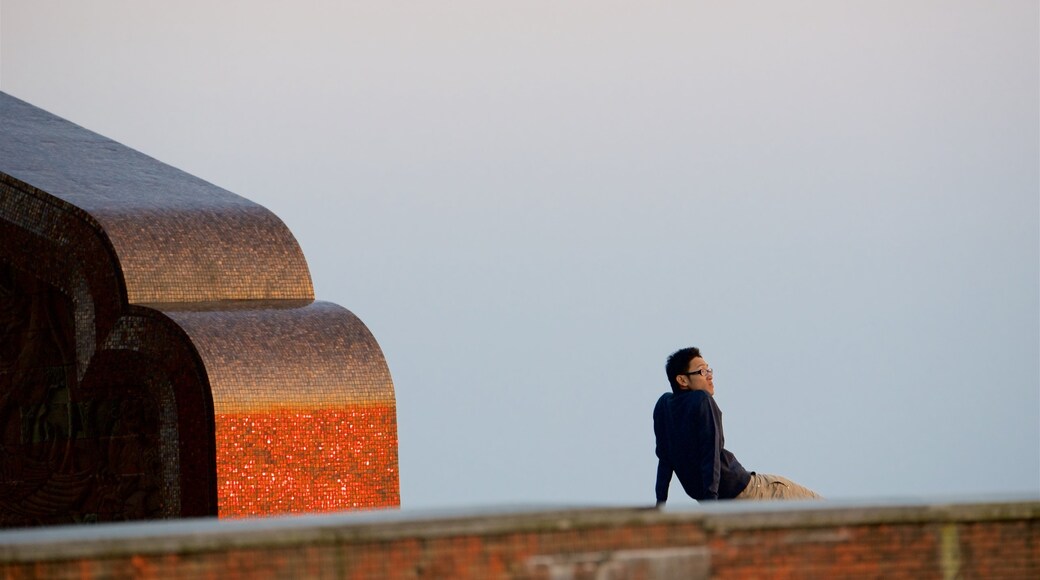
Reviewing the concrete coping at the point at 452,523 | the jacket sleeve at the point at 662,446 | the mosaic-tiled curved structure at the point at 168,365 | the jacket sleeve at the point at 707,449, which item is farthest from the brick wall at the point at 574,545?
the mosaic-tiled curved structure at the point at 168,365

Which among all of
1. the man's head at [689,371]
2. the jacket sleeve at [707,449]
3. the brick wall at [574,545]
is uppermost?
the man's head at [689,371]

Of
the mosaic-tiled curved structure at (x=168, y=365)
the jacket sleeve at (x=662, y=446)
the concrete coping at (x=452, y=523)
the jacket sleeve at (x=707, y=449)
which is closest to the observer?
the concrete coping at (x=452, y=523)

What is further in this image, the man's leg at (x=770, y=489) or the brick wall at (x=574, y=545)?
the man's leg at (x=770, y=489)

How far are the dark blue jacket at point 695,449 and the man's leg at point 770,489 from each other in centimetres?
4

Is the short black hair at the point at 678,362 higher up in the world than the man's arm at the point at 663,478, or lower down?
higher up

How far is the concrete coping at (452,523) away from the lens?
3615mm

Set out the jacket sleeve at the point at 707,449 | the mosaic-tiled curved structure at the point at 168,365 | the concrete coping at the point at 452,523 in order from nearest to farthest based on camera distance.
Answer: the concrete coping at the point at 452,523, the jacket sleeve at the point at 707,449, the mosaic-tiled curved structure at the point at 168,365

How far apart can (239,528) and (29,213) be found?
16.1ft

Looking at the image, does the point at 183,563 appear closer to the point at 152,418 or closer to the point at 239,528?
the point at 239,528

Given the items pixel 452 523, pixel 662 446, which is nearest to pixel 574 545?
pixel 452 523

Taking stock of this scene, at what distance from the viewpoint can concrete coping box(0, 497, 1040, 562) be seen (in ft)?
11.9

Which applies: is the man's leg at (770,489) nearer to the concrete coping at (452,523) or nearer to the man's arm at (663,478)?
the man's arm at (663,478)

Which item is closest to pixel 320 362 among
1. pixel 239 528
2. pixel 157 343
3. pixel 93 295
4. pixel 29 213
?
pixel 157 343

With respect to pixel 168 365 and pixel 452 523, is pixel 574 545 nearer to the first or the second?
pixel 452 523
